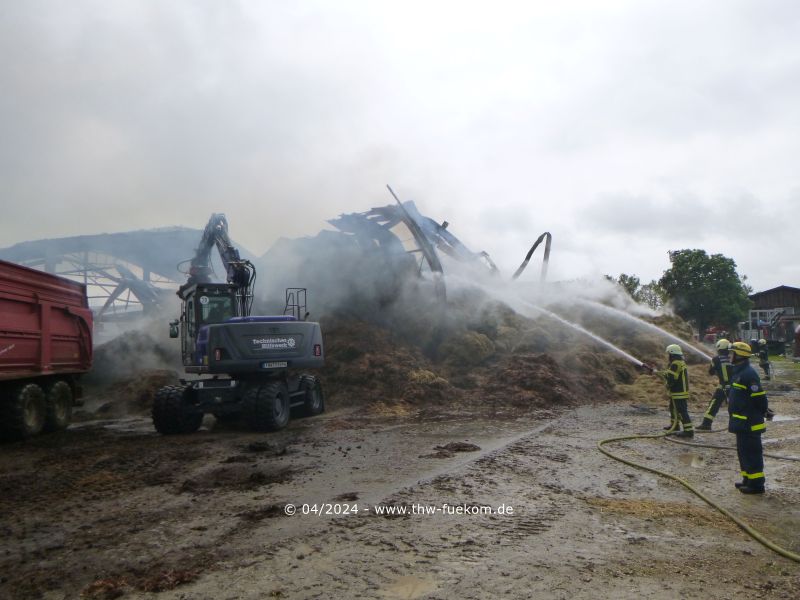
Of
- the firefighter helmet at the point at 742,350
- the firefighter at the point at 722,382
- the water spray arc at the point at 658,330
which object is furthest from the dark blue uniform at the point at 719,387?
the water spray arc at the point at 658,330

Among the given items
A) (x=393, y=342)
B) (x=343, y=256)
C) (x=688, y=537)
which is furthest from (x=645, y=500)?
(x=343, y=256)

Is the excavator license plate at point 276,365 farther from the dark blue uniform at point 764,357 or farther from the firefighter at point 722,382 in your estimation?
the dark blue uniform at point 764,357

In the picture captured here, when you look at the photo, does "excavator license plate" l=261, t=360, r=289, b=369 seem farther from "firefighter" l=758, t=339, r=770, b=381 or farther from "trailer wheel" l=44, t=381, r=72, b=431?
"firefighter" l=758, t=339, r=770, b=381

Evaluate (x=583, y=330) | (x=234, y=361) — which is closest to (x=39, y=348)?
(x=234, y=361)

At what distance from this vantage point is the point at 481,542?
517cm

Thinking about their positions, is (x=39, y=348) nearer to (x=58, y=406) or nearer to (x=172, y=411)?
(x=58, y=406)

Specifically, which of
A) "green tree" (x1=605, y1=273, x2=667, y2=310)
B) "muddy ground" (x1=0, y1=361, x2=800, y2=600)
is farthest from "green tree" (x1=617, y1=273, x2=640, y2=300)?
"muddy ground" (x1=0, y1=361, x2=800, y2=600)

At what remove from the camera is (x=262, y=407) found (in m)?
11.6

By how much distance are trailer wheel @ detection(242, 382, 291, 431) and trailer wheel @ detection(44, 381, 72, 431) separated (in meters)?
4.62

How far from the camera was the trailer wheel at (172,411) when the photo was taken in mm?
11844

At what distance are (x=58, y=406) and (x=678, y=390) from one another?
1312 centimetres

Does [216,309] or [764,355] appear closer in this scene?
[216,309]

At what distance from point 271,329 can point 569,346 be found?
11.0m

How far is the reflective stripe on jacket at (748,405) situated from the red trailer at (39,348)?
39.3 feet
